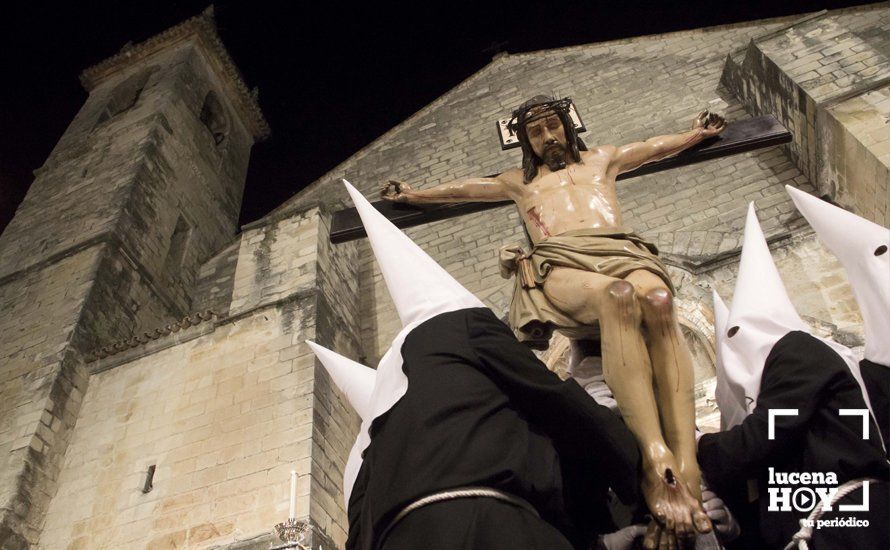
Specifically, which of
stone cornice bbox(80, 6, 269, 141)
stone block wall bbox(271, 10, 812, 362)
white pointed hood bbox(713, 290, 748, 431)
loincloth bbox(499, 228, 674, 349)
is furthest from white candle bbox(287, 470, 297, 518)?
stone cornice bbox(80, 6, 269, 141)

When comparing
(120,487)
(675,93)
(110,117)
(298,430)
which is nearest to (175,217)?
(110,117)

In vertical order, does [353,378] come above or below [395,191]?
below

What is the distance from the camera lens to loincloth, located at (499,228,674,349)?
2057mm

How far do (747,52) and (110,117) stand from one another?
11.1 m

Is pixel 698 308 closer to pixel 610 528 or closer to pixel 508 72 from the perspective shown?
pixel 610 528

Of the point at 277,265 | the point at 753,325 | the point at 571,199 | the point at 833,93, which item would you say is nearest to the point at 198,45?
the point at 277,265

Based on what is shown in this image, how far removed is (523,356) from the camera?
1.55 m

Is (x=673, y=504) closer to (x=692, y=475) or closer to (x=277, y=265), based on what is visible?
(x=692, y=475)

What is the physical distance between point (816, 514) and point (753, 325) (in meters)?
0.56

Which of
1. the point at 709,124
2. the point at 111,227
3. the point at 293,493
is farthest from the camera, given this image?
the point at 111,227

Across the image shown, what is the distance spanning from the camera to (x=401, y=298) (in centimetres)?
180

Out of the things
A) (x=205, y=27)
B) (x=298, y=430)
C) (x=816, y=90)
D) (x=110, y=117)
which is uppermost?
(x=205, y=27)

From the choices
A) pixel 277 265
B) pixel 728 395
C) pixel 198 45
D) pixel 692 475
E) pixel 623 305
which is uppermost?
pixel 198 45

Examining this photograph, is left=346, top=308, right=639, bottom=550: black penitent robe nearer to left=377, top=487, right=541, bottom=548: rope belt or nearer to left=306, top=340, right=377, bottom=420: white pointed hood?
left=377, top=487, right=541, bottom=548: rope belt
